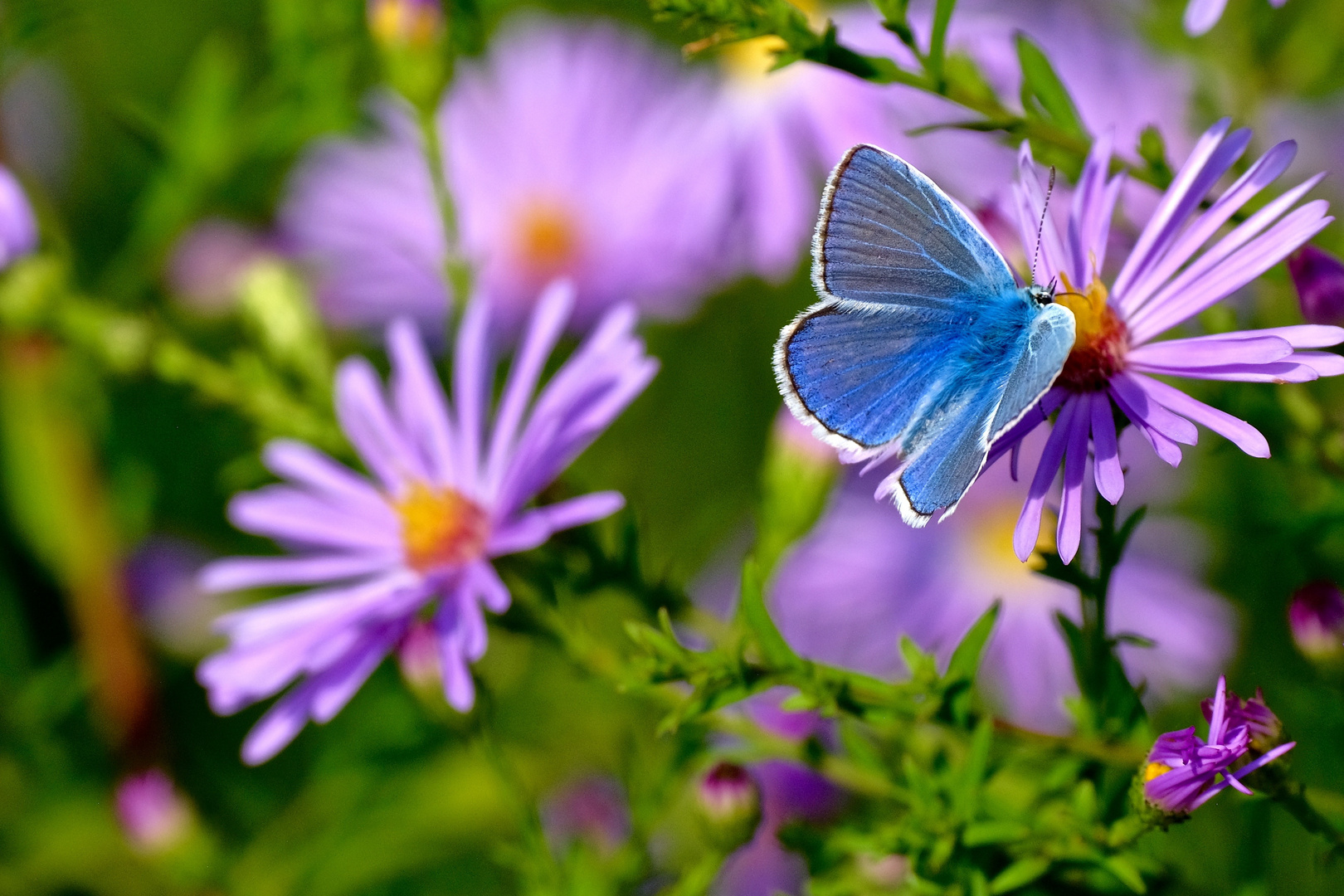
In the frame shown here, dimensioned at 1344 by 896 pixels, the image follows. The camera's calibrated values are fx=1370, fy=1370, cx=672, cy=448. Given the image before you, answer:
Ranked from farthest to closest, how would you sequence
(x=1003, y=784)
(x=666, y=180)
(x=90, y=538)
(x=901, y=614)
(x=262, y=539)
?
(x=666, y=180) → (x=262, y=539) → (x=901, y=614) → (x=90, y=538) → (x=1003, y=784)

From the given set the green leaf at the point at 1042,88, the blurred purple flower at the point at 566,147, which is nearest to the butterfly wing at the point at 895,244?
the green leaf at the point at 1042,88

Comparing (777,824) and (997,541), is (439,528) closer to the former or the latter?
(777,824)

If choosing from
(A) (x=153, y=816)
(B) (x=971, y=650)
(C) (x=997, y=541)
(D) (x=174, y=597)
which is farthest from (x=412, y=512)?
(C) (x=997, y=541)

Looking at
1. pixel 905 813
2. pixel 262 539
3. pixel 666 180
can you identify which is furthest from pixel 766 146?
pixel 905 813

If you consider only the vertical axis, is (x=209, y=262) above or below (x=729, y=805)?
below

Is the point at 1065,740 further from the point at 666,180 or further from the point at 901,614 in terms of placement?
the point at 666,180

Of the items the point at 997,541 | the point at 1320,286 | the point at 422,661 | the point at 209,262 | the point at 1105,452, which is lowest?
the point at 997,541

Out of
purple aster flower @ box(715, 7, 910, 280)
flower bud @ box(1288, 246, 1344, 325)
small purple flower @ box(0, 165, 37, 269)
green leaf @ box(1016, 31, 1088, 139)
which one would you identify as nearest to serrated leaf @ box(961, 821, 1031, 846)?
flower bud @ box(1288, 246, 1344, 325)
